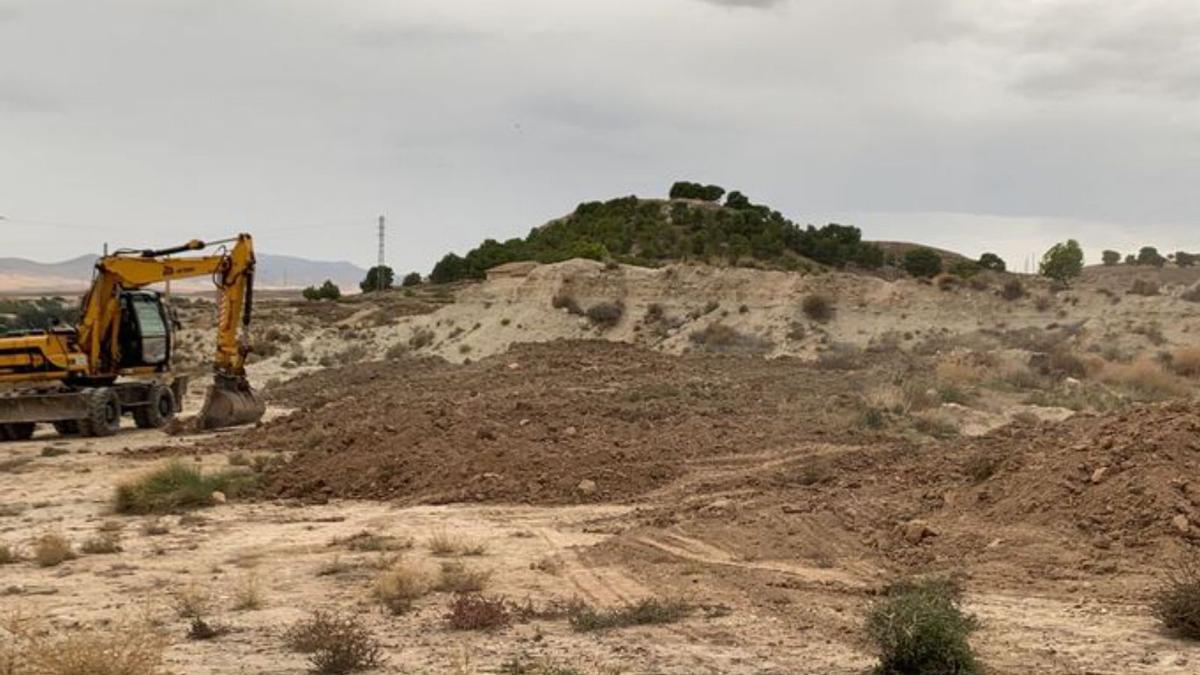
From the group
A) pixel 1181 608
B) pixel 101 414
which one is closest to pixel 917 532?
pixel 1181 608

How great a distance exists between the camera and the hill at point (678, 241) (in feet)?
218

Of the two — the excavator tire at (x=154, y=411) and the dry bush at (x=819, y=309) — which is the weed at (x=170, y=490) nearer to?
the excavator tire at (x=154, y=411)

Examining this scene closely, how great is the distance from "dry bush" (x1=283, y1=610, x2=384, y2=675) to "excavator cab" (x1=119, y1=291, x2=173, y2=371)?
18672 millimetres

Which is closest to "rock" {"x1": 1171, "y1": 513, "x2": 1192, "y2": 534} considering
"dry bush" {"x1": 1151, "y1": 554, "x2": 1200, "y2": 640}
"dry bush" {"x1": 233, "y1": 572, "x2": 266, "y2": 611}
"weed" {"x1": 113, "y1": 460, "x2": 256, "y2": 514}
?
"dry bush" {"x1": 1151, "y1": 554, "x2": 1200, "y2": 640}

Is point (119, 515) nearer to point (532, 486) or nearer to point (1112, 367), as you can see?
point (532, 486)

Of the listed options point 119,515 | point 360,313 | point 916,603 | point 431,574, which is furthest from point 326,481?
point 360,313

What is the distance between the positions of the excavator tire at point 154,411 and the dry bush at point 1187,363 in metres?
23.9

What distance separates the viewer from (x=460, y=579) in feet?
35.4

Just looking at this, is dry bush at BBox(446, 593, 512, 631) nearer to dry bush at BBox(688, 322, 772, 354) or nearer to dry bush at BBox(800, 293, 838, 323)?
dry bush at BBox(688, 322, 772, 354)

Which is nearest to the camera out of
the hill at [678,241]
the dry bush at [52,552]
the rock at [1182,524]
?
the rock at [1182,524]

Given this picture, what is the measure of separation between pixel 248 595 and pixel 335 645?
235 centimetres

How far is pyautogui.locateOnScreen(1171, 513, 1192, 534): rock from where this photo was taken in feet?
36.7

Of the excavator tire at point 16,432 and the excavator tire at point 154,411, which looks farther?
the excavator tire at point 154,411

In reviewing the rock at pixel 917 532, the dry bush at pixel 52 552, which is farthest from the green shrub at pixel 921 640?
the dry bush at pixel 52 552
